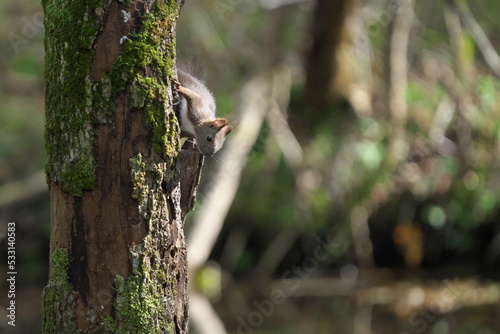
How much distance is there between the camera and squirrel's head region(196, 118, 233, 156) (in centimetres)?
330

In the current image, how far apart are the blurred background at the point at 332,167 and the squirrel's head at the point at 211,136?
5.04 meters

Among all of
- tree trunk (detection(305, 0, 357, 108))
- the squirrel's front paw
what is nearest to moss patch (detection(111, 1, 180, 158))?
the squirrel's front paw

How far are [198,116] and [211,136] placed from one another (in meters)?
0.11

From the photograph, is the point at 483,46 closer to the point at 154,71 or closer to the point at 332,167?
the point at 332,167

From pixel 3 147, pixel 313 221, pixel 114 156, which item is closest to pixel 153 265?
pixel 114 156

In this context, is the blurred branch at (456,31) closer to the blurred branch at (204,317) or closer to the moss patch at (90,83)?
the blurred branch at (204,317)

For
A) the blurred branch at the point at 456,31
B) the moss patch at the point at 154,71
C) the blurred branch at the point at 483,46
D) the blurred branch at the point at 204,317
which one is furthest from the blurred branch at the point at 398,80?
the moss patch at the point at 154,71

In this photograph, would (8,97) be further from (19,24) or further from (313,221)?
(313,221)

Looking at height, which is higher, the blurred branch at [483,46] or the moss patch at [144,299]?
the moss patch at [144,299]

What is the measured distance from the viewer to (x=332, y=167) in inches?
385

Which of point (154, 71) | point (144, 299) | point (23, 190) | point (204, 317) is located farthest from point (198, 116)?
point (23, 190)

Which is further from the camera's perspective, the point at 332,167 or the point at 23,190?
the point at 332,167

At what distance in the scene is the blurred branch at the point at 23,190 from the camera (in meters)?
8.87

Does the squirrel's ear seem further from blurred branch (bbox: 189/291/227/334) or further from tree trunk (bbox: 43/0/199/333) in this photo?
blurred branch (bbox: 189/291/227/334)
